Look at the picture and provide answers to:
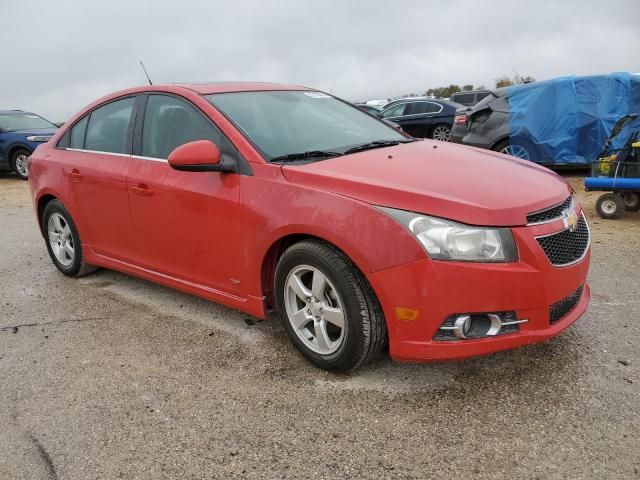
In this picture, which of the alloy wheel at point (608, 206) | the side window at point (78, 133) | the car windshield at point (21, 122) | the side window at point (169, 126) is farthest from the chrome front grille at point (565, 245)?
the car windshield at point (21, 122)

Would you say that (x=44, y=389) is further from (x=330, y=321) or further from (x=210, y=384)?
(x=330, y=321)

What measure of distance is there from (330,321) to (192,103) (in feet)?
5.74

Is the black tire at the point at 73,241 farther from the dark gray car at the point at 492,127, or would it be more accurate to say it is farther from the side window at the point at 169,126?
the dark gray car at the point at 492,127

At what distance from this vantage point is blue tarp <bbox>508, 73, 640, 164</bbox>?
8969mm

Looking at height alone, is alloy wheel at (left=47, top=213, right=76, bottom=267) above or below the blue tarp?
below

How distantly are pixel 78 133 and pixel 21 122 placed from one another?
1044 centimetres

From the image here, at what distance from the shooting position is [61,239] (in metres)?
5.07

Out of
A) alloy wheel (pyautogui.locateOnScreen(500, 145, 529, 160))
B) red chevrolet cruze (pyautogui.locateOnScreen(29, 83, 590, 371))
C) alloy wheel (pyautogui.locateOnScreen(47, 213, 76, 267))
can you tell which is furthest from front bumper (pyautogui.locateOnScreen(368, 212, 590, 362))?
alloy wheel (pyautogui.locateOnScreen(500, 145, 529, 160))

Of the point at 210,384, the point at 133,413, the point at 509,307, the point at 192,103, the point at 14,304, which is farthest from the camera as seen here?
the point at 14,304

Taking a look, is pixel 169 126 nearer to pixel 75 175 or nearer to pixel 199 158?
pixel 199 158

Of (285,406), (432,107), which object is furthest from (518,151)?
(285,406)

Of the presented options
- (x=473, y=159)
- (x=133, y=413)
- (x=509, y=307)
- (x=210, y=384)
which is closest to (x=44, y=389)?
(x=133, y=413)

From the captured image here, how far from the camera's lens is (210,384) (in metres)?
3.12

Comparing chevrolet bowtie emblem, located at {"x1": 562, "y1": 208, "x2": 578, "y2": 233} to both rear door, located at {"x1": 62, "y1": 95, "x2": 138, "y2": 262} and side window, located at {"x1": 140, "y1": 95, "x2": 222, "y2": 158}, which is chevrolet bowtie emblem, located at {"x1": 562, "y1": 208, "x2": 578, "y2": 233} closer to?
side window, located at {"x1": 140, "y1": 95, "x2": 222, "y2": 158}
